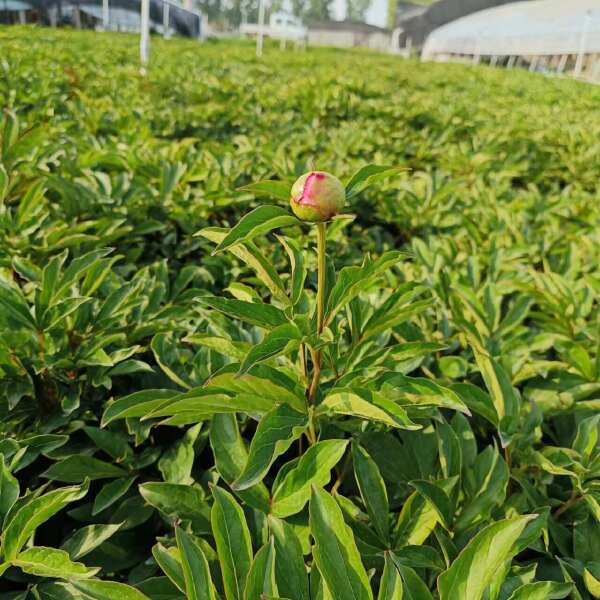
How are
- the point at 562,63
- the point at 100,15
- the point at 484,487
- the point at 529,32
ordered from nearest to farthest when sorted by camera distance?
the point at 484,487
the point at 100,15
the point at 562,63
the point at 529,32

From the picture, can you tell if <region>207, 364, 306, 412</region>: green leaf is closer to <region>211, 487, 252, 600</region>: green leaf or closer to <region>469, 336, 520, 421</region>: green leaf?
<region>211, 487, 252, 600</region>: green leaf

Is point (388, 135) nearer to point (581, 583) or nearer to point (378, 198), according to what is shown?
point (378, 198)

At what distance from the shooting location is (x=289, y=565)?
751 millimetres

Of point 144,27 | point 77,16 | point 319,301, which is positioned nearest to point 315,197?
point 319,301

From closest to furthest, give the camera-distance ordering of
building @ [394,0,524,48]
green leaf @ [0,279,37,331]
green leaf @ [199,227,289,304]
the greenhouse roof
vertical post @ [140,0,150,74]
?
green leaf @ [199,227,289,304] < green leaf @ [0,279,37,331] < vertical post @ [140,0,150,74] < the greenhouse roof < building @ [394,0,524,48]

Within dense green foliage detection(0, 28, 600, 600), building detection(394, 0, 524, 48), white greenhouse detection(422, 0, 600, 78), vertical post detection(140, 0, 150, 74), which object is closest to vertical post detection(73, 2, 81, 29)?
vertical post detection(140, 0, 150, 74)

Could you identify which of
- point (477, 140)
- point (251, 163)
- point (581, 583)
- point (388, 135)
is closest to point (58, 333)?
point (581, 583)

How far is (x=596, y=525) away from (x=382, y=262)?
1.93 feet

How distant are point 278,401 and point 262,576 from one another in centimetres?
24

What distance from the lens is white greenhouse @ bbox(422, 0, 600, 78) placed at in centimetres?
2216

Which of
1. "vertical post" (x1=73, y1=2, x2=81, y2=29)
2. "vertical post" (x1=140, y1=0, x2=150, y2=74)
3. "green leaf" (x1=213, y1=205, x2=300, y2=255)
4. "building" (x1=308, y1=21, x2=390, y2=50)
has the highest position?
"building" (x1=308, y1=21, x2=390, y2=50)

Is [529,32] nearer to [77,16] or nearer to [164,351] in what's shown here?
[77,16]

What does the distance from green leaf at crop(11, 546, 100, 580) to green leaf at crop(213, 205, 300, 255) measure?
0.45 meters

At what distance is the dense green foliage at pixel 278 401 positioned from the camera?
2.47ft
